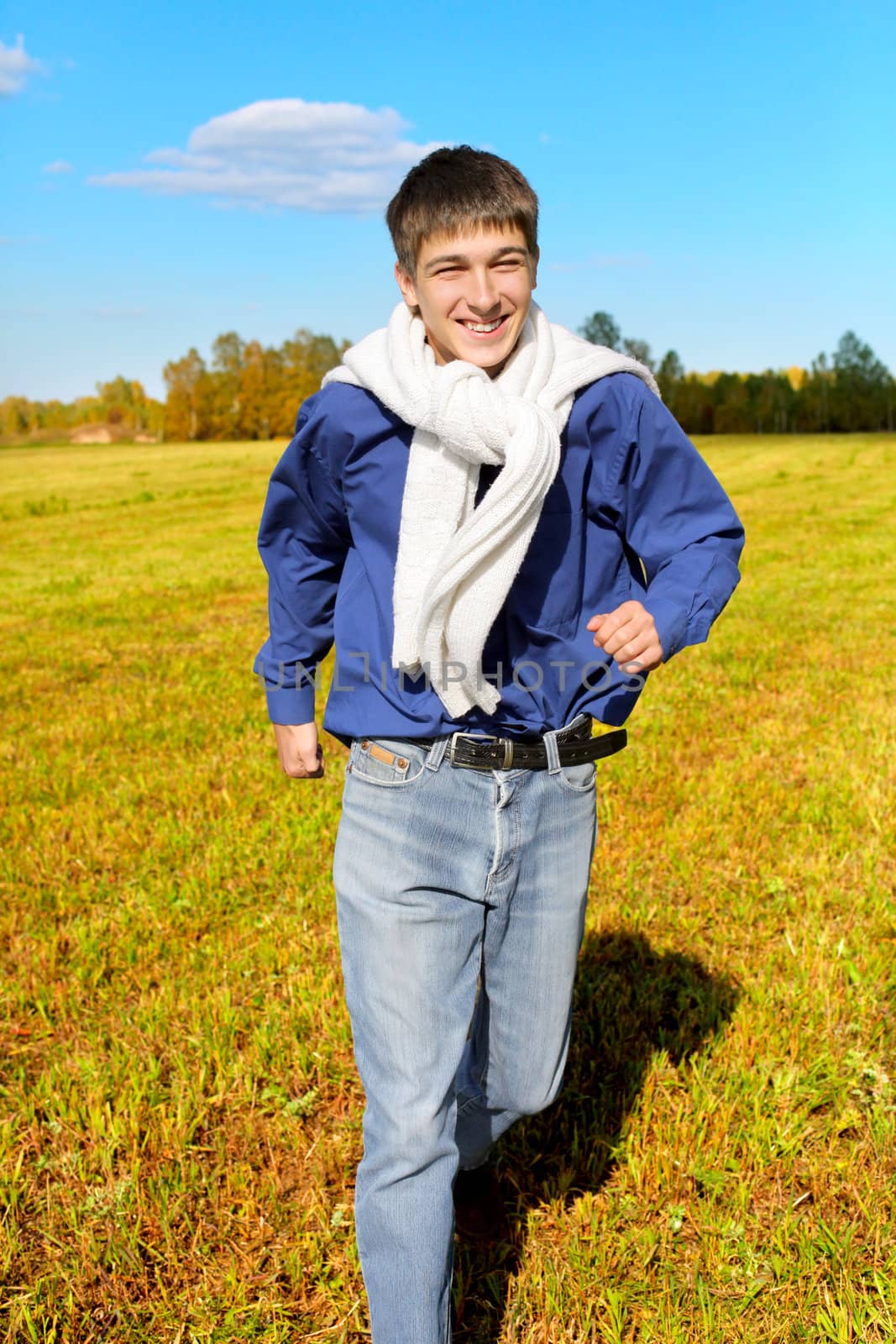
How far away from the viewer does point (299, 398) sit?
7300 cm

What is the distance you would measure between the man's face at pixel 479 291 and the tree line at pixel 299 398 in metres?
48.4

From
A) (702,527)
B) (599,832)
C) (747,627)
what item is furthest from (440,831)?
(747,627)

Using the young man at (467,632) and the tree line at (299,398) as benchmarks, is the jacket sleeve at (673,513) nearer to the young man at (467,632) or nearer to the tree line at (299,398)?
the young man at (467,632)

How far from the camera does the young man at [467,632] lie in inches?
86.8

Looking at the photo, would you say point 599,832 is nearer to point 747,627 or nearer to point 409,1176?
point 409,1176

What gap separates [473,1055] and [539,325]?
161 centimetres

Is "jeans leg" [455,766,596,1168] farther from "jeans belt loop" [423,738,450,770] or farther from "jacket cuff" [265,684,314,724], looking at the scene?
"jacket cuff" [265,684,314,724]

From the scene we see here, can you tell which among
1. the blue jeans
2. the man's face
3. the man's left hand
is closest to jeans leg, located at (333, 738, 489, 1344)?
the blue jeans

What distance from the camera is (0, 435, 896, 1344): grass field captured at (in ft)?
9.00

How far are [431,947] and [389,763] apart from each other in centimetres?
36

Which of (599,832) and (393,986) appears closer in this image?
(393,986)

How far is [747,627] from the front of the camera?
10.3m

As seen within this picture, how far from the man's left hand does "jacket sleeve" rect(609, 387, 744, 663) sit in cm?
14

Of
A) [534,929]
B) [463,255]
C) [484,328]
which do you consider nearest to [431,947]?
[534,929]
